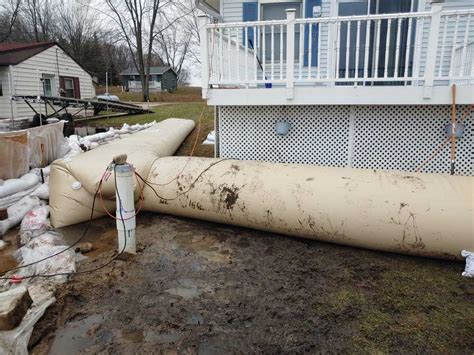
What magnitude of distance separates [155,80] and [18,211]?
154 ft

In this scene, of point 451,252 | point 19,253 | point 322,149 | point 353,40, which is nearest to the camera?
point 451,252

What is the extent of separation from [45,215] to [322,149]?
420 centimetres

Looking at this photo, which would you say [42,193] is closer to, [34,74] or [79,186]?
[79,186]

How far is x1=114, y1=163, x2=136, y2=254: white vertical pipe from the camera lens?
3.93 metres

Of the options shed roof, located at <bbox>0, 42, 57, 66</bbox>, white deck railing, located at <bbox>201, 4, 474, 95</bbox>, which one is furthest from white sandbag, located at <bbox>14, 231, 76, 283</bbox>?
shed roof, located at <bbox>0, 42, 57, 66</bbox>

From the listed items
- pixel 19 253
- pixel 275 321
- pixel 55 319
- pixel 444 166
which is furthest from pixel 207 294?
pixel 444 166

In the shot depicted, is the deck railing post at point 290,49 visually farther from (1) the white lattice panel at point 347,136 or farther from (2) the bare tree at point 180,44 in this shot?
(2) the bare tree at point 180,44

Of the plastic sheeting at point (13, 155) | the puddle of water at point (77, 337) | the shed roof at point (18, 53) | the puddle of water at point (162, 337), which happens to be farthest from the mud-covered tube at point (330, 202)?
the shed roof at point (18, 53)

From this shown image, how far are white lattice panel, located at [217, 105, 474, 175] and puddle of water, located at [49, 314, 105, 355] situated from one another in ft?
13.6

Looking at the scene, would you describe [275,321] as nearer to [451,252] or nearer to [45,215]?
[451,252]

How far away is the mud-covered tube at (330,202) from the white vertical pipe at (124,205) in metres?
0.97

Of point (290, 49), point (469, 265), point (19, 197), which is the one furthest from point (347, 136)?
point (19, 197)

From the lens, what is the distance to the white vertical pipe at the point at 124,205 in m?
3.93

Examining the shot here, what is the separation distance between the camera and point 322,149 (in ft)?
20.4
